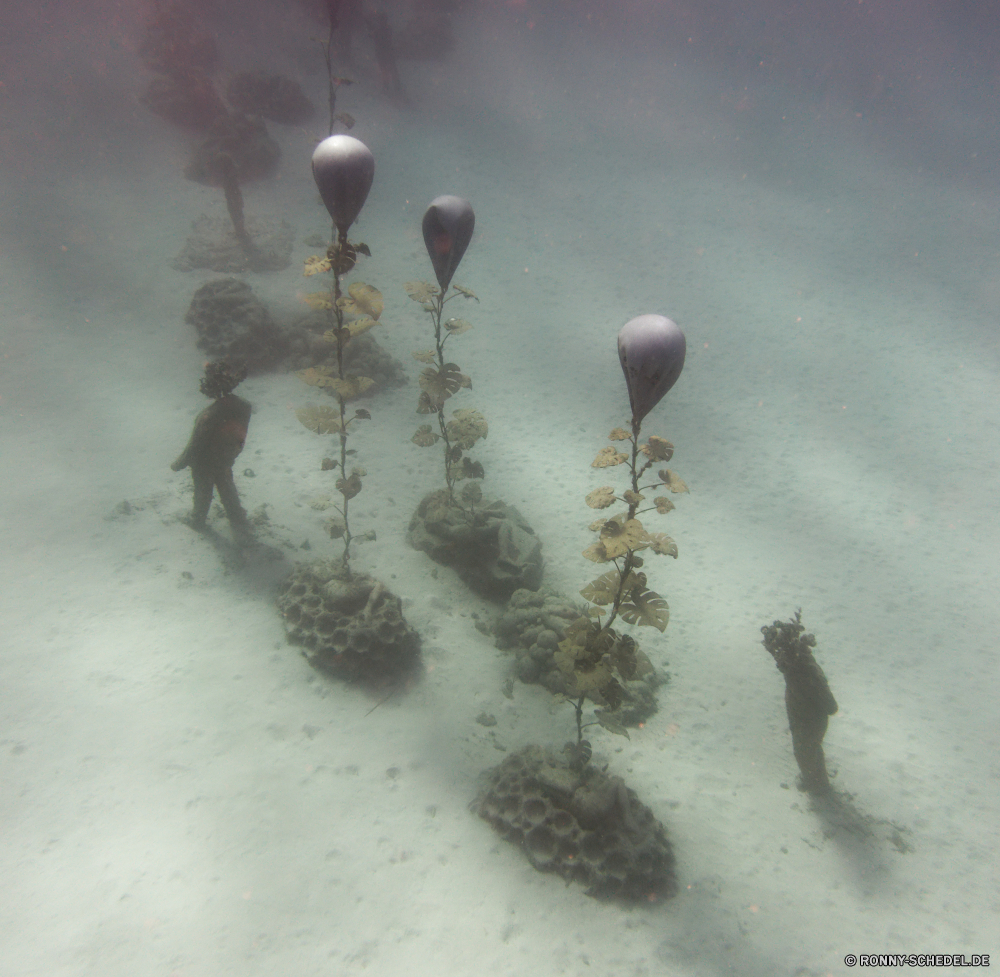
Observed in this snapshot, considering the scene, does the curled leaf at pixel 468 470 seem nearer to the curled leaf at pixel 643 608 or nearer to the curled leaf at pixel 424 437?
the curled leaf at pixel 424 437

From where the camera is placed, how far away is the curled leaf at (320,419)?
331cm

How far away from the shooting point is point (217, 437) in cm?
400

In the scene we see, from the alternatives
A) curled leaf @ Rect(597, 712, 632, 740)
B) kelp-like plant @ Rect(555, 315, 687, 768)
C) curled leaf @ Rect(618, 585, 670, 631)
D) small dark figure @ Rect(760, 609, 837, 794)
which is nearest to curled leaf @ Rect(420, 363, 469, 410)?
kelp-like plant @ Rect(555, 315, 687, 768)

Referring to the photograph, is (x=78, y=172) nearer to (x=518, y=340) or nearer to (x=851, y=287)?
(x=518, y=340)

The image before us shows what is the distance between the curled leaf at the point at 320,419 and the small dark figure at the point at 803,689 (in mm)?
2784

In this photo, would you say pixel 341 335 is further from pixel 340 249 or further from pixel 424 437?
pixel 424 437

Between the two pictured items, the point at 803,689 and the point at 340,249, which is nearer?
the point at 340,249

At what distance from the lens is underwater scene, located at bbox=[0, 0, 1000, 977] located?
2357 millimetres

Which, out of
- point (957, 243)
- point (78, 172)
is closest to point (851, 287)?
point (957, 243)

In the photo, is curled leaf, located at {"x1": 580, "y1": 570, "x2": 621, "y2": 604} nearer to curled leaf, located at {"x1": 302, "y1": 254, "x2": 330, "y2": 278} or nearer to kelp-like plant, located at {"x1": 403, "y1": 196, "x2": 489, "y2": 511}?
kelp-like plant, located at {"x1": 403, "y1": 196, "x2": 489, "y2": 511}

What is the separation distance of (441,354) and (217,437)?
1783 millimetres

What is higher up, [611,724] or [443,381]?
[443,381]

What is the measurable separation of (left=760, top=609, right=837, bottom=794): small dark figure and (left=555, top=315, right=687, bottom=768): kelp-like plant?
1078mm

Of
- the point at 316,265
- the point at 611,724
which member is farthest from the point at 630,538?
the point at 316,265
